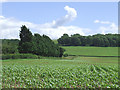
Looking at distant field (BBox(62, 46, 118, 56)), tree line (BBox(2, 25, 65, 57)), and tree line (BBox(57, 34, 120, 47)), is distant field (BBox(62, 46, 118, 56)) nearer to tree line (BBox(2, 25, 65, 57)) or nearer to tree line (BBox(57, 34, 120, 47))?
tree line (BBox(57, 34, 120, 47))

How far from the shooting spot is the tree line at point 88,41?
4881 cm

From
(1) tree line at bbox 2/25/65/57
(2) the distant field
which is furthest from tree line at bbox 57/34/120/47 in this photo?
(1) tree line at bbox 2/25/65/57

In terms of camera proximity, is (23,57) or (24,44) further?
(24,44)

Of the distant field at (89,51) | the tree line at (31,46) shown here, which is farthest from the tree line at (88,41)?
the tree line at (31,46)

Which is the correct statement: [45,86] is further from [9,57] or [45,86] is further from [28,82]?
[9,57]

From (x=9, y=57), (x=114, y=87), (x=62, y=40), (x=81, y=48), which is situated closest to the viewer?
(x=114, y=87)

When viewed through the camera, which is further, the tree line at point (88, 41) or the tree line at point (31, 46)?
the tree line at point (88, 41)

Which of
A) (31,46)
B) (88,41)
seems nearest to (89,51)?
(88,41)

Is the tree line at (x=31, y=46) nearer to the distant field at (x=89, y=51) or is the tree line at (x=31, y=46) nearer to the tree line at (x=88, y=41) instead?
the tree line at (x=88, y=41)

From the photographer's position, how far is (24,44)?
3019 cm

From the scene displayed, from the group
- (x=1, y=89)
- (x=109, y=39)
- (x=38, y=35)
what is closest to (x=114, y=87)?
(x=1, y=89)

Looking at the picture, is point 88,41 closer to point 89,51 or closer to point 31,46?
point 89,51

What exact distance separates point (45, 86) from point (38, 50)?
23.7 m

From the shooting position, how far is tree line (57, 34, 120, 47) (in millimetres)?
48806
